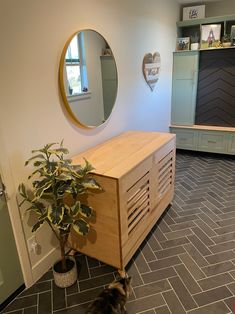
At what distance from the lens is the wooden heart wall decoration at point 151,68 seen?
3.36 meters

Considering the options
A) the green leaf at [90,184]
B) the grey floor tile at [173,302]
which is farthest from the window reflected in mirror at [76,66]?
the grey floor tile at [173,302]

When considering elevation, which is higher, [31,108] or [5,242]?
[31,108]

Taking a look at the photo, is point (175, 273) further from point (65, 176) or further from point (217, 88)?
point (217, 88)

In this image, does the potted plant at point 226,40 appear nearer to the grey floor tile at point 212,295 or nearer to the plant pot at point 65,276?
the grey floor tile at point 212,295

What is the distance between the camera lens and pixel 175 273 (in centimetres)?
206

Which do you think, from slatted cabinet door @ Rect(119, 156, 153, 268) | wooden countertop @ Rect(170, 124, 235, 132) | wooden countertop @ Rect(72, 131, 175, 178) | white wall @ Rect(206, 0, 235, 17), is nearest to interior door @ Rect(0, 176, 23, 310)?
wooden countertop @ Rect(72, 131, 175, 178)

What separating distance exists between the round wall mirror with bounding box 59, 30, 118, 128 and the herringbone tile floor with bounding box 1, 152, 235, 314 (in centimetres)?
137

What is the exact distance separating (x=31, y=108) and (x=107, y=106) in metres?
1.04

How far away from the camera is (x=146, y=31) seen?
10.7ft

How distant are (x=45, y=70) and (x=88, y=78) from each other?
58cm

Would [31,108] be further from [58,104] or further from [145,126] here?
[145,126]

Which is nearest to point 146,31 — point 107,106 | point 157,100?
point 157,100

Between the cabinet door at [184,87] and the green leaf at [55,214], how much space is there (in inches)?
141

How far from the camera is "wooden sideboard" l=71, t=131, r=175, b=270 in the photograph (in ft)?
5.99
